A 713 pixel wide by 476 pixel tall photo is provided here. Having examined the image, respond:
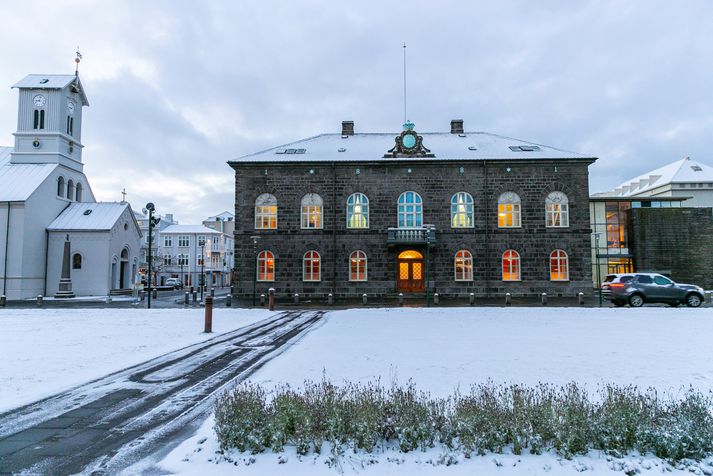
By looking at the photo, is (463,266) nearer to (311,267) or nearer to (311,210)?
(311,267)

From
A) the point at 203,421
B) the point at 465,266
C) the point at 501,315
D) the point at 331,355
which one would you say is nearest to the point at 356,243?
the point at 465,266

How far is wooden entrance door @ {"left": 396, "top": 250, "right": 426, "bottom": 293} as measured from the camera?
29422 mm

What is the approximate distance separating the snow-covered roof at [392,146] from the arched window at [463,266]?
6.88m

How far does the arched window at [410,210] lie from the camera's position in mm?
29750

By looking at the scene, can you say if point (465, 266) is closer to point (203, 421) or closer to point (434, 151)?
point (434, 151)

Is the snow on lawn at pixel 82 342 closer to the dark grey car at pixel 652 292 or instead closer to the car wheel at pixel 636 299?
the dark grey car at pixel 652 292

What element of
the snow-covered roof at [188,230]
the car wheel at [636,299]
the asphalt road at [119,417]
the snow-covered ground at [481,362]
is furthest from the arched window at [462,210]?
the snow-covered roof at [188,230]

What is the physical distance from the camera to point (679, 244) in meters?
35.3

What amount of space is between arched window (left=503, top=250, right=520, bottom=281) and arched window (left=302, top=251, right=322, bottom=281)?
1315cm

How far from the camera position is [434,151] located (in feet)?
102

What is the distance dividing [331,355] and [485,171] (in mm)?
23702

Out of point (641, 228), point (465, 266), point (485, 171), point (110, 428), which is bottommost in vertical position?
point (110, 428)

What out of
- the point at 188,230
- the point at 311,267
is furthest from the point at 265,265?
the point at 188,230

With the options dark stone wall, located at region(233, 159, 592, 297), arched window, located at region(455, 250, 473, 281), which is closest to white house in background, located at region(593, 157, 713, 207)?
dark stone wall, located at region(233, 159, 592, 297)
